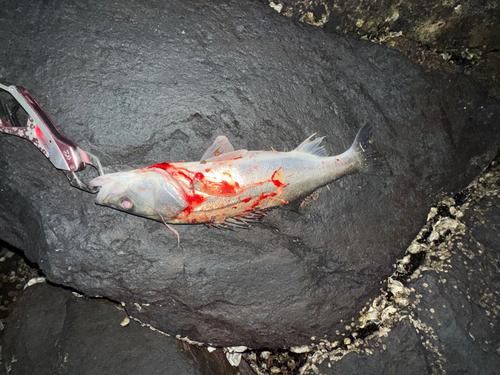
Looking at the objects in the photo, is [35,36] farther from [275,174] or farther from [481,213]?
[481,213]

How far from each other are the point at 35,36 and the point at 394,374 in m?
4.84

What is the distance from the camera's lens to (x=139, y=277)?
11.8ft

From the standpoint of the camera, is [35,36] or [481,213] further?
[481,213]

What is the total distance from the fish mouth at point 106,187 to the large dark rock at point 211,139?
1.11 feet

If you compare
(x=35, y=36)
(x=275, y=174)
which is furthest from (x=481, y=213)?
(x=35, y=36)

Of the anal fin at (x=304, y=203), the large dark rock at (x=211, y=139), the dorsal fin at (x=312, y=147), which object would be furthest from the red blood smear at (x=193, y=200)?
the dorsal fin at (x=312, y=147)

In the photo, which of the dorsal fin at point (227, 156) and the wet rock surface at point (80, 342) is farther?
the wet rock surface at point (80, 342)

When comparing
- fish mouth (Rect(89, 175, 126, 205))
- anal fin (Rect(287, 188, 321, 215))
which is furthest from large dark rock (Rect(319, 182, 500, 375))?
fish mouth (Rect(89, 175, 126, 205))

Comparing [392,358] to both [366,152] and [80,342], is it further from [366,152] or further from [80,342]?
[80,342]

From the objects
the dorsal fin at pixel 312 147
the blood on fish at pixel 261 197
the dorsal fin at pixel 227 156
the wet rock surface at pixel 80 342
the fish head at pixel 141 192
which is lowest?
the wet rock surface at pixel 80 342

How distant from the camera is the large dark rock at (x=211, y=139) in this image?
345cm

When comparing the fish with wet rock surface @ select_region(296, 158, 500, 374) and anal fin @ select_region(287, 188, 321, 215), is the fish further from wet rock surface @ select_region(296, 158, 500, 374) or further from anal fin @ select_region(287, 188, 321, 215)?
wet rock surface @ select_region(296, 158, 500, 374)

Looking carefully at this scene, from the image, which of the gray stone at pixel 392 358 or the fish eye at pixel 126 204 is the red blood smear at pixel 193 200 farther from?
the gray stone at pixel 392 358

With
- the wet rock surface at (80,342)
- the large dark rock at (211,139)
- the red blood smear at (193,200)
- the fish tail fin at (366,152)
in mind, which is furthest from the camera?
the fish tail fin at (366,152)
